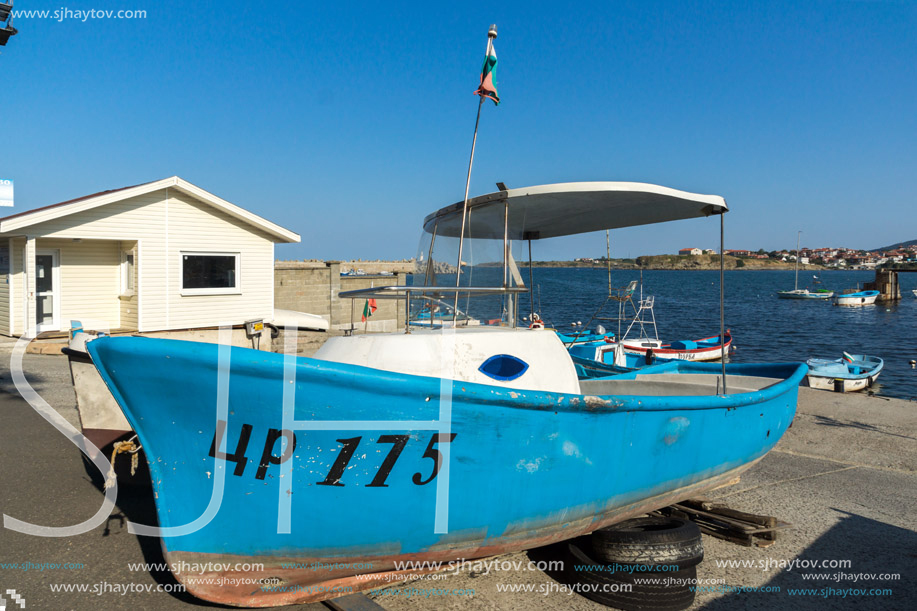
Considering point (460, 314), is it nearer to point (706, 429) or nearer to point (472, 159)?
point (472, 159)

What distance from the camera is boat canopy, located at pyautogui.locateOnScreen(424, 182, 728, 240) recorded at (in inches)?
180

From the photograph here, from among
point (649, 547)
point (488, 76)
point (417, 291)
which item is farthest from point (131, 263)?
point (649, 547)

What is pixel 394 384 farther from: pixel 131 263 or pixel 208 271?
pixel 131 263

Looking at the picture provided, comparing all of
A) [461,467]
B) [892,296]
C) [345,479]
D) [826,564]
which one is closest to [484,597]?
[461,467]

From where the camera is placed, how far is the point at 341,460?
3211mm

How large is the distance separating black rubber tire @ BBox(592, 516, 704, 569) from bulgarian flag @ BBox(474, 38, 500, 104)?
3.38 m

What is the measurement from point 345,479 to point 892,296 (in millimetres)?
81285

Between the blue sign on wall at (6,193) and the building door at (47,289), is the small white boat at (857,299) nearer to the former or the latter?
the building door at (47,289)

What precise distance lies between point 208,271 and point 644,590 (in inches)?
548

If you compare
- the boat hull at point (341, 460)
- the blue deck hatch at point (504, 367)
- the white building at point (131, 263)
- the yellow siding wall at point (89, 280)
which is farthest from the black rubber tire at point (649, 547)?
the yellow siding wall at point (89, 280)

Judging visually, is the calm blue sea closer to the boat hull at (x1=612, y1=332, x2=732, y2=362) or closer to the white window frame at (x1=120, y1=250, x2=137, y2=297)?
the boat hull at (x1=612, y1=332, x2=732, y2=362)

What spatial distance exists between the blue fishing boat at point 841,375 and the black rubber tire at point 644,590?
15043 mm

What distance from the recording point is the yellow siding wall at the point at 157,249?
43.9ft

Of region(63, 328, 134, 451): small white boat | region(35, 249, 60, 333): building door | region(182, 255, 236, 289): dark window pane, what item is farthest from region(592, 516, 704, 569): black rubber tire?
region(35, 249, 60, 333): building door
